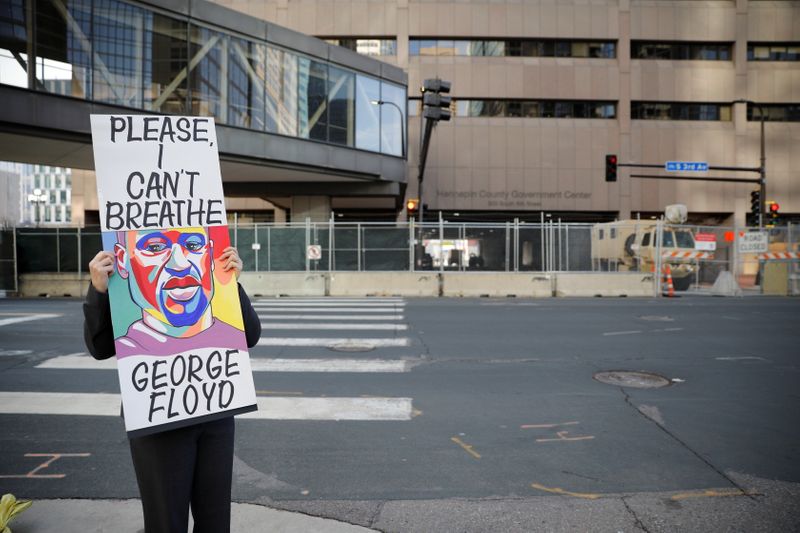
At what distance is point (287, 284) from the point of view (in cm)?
1955

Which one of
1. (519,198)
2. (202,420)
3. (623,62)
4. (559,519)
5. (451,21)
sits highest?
(451,21)

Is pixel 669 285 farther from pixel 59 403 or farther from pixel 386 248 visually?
pixel 59 403

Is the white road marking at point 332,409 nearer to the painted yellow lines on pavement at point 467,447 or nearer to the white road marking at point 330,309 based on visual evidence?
the painted yellow lines on pavement at point 467,447

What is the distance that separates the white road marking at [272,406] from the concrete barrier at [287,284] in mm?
12971

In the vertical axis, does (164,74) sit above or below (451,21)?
below

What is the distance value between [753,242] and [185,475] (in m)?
22.7

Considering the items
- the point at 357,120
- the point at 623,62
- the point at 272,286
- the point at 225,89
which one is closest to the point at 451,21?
the point at 623,62

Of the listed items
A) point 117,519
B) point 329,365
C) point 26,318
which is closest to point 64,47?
point 26,318

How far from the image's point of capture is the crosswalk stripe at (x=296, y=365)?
305 inches

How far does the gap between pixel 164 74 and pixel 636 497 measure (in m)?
21.3

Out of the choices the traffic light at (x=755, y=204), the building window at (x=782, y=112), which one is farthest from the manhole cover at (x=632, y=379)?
the building window at (x=782, y=112)

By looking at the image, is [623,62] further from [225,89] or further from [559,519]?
[559,519]

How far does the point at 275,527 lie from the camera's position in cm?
346

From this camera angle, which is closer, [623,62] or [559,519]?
[559,519]
